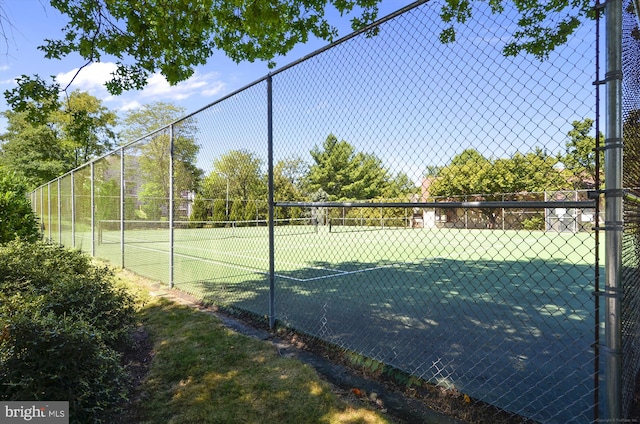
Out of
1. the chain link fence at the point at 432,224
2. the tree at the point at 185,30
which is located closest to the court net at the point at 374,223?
the chain link fence at the point at 432,224

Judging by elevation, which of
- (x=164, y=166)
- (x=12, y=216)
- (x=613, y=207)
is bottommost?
(x=12, y=216)

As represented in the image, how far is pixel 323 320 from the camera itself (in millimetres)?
4547

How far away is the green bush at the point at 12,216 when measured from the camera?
9484 mm

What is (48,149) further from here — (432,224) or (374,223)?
(432,224)

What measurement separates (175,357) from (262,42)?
4659 millimetres

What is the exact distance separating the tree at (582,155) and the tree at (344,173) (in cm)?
141

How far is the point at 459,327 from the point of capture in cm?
436

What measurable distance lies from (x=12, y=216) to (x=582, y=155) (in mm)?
12411

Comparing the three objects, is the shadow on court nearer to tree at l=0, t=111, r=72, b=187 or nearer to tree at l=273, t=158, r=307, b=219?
tree at l=273, t=158, r=307, b=219

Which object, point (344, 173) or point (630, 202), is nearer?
point (630, 202)

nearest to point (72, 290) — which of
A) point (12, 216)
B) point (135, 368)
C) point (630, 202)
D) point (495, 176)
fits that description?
point (135, 368)

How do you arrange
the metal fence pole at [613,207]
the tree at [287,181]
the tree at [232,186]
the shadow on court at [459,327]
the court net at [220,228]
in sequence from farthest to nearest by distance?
the court net at [220,228]
the tree at [232,186]
the tree at [287,181]
the shadow on court at [459,327]
the metal fence pole at [613,207]

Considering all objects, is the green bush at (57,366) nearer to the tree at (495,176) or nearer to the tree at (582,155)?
the tree at (495,176)

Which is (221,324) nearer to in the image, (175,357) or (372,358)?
(175,357)
